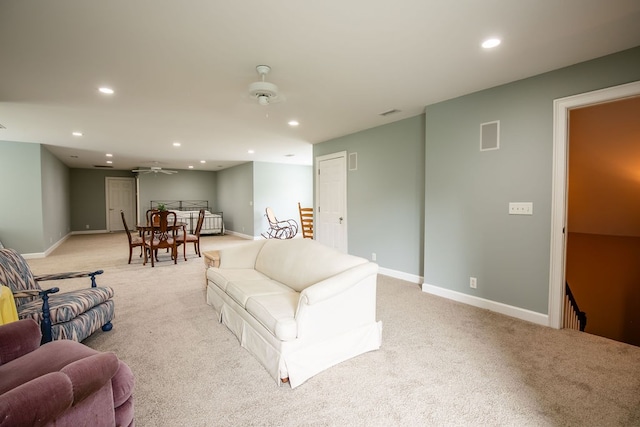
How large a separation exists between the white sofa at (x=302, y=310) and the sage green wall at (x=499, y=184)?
173 centimetres

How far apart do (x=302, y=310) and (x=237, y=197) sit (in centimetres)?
895

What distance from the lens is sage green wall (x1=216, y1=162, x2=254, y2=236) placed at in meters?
9.53

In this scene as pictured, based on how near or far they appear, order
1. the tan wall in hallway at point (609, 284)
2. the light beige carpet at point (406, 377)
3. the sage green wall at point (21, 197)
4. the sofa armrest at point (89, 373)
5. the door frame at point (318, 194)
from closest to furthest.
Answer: the sofa armrest at point (89, 373)
the light beige carpet at point (406, 377)
the tan wall in hallway at point (609, 284)
the door frame at point (318, 194)
the sage green wall at point (21, 197)

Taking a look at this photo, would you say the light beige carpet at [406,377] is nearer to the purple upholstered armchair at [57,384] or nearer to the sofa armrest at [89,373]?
the purple upholstered armchair at [57,384]

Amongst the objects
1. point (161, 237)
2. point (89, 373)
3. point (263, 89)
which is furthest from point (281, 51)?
point (161, 237)

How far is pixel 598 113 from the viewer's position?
4.26 m

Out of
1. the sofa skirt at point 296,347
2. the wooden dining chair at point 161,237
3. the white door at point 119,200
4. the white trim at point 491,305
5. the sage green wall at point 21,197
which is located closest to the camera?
the sofa skirt at point 296,347

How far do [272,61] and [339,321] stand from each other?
7.65 ft

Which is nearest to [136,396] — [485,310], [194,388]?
[194,388]

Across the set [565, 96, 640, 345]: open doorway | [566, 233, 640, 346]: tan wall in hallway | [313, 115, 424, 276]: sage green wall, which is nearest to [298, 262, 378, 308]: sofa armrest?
[313, 115, 424, 276]: sage green wall

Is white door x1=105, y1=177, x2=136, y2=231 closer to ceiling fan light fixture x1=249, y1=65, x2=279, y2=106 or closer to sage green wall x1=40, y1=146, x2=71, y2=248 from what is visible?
sage green wall x1=40, y1=146, x2=71, y2=248

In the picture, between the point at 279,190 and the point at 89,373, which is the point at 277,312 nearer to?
the point at 89,373

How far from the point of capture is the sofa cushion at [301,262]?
2479 millimetres

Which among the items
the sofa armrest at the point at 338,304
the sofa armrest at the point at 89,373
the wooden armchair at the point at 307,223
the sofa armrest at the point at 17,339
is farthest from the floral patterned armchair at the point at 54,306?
the wooden armchair at the point at 307,223
